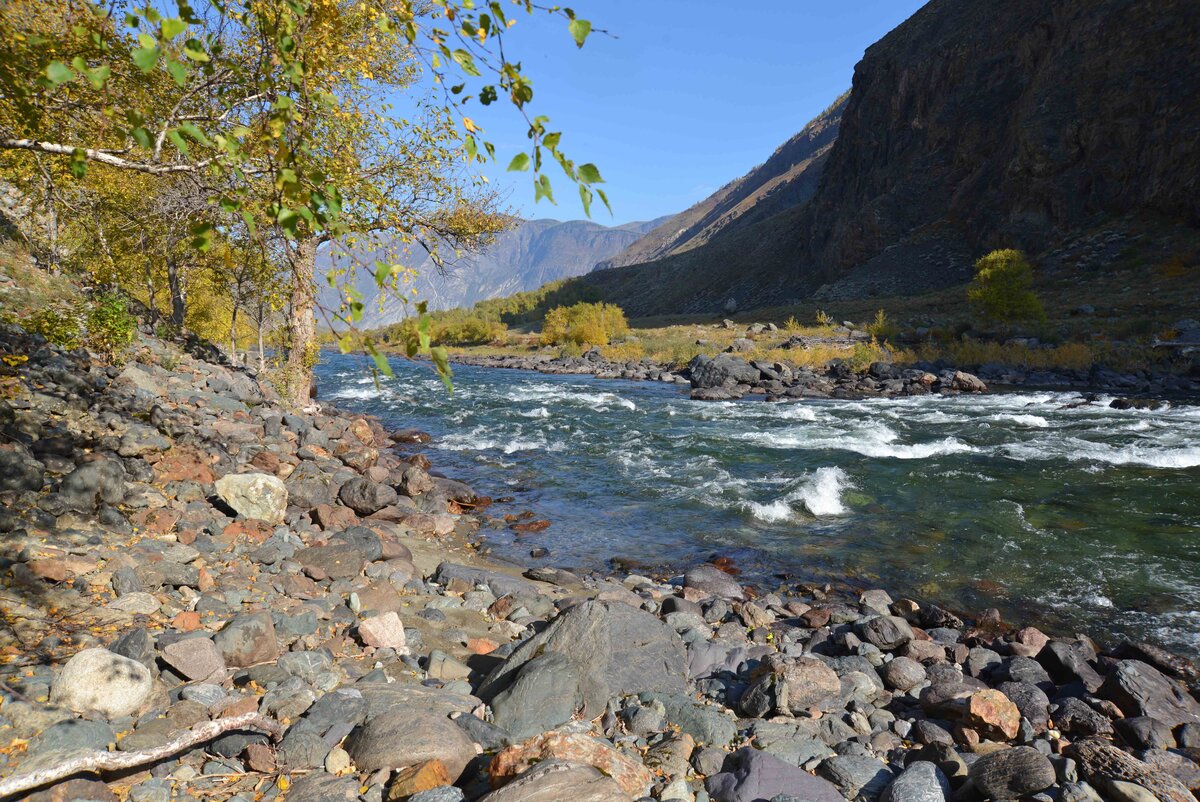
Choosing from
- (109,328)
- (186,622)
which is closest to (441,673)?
(186,622)

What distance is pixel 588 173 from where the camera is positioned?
84.2 inches

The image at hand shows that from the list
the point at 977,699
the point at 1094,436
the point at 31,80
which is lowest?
the point at 1094,436

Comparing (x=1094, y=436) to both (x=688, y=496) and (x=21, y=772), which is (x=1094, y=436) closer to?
(x=688, y=496)

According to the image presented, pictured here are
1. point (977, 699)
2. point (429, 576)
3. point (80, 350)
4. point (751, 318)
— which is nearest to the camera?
point (977, 699)

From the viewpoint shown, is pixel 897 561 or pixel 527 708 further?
pixel 897 561

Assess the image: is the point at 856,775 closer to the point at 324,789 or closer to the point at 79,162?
the point at 324,789

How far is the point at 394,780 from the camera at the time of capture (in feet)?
11.9

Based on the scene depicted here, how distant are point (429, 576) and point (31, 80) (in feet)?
19.7

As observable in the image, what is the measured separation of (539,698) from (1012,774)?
3.18m

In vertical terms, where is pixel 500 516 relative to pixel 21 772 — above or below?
below

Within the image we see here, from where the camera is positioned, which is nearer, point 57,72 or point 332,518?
point 57,72

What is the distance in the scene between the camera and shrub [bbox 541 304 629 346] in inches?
2432

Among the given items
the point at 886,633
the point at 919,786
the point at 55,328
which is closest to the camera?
the point at 919,786

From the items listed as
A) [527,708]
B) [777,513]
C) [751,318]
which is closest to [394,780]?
[527,708]
